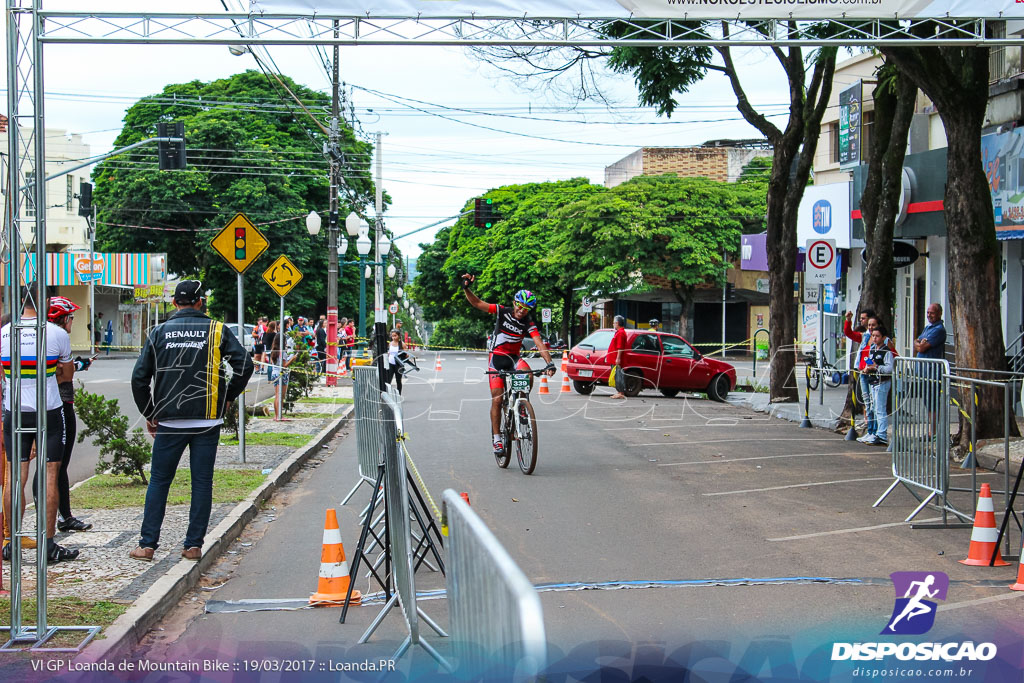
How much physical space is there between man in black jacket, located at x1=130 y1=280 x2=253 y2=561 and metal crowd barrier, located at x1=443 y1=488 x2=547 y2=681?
431 centimetres

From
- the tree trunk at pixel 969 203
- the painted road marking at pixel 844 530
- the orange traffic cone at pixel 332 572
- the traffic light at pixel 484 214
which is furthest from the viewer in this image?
the traffic light at pixel 484 214

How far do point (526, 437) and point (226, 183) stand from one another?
40.7 meters

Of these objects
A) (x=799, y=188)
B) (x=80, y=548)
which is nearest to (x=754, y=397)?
(x=799, y=188)

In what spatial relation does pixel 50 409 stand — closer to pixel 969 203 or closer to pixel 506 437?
pixel 506 437

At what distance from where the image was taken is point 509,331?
40.5 ft

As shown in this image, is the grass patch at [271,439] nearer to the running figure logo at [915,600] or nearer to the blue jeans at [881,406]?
the blue jeans at [881,406]

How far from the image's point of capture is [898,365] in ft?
31.6

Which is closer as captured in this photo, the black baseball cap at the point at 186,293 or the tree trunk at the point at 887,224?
the black baseball cap at the point at 186,293

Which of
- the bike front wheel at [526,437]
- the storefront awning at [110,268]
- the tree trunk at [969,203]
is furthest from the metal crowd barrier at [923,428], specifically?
the storefront awning at [110,268]

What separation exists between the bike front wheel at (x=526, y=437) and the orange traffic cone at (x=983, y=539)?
511 cm

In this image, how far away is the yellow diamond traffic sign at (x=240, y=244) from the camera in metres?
13.3

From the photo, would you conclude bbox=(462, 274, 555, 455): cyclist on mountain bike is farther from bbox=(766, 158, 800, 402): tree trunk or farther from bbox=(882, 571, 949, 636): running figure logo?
bbox=(766, 158, 800, 402): tree trunk

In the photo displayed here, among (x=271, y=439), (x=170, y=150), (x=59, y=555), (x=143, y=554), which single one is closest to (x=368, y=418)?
(x=143, y=554)

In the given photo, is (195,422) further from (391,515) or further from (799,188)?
(799,188)
